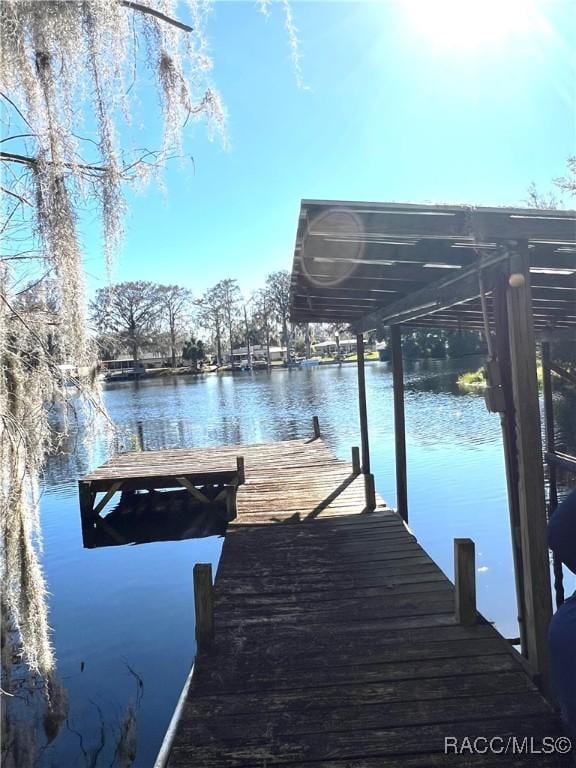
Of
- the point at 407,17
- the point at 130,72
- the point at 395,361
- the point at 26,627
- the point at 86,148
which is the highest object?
the point at 407,17

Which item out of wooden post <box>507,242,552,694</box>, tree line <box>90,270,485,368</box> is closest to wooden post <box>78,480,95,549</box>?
wooden post <box>507,242,552,694</box>

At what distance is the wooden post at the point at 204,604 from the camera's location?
11.1ft

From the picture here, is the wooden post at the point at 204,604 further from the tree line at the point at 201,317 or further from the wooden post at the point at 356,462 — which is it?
the tree line at the point at 201,317

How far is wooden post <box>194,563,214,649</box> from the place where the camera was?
3383 millimetres

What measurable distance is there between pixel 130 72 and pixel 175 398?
1173 inches

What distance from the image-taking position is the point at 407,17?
136 inches

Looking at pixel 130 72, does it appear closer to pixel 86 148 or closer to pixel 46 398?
pixel 86 148

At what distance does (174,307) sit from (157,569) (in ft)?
172

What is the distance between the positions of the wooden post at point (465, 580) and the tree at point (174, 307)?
55.1 m

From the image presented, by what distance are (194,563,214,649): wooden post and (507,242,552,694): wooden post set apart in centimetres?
182

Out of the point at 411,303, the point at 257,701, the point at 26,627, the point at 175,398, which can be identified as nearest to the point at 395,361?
the point at 411,303

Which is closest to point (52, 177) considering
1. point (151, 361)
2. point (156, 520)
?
point (156, 520)

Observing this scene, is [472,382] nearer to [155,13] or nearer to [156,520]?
[156,520]

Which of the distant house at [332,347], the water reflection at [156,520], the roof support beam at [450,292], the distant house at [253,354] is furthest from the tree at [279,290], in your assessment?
the roof support beam at [450,292]
